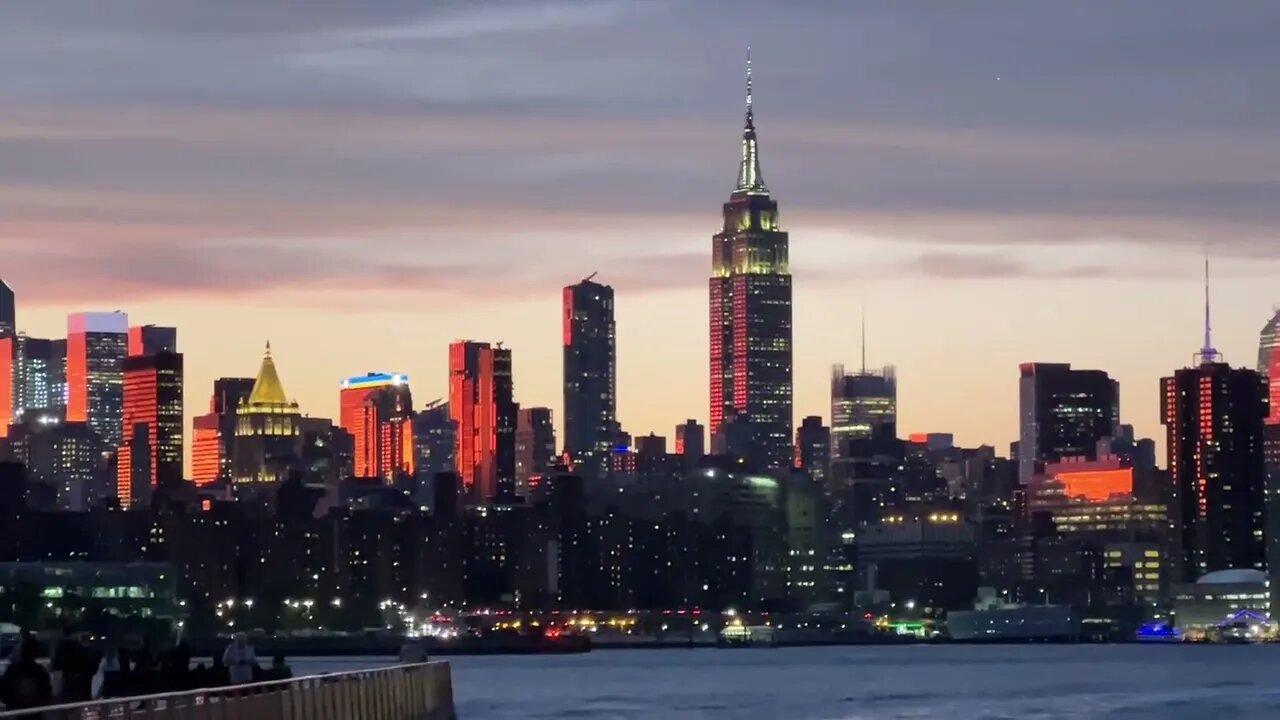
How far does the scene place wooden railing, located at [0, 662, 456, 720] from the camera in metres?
31.2

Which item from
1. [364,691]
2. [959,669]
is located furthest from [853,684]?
[364,691]

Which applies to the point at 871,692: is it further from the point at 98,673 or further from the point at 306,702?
the point at 306,702

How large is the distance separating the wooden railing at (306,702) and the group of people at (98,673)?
3.64 feet

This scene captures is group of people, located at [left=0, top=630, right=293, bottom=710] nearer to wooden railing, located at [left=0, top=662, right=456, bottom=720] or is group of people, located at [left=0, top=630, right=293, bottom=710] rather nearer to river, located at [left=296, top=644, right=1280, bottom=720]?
wooden railing, located at [left=0, top=662, right=456, bottom=720]

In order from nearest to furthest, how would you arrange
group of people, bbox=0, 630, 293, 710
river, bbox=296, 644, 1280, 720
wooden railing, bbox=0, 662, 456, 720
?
wooden railing, bbox=0, 662, 456, 720
group of people, bbox=0, 630, 293, 710
river, bbox=296, 644, 1280, 720

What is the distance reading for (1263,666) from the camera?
19475cm

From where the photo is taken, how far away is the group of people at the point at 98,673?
107 feet

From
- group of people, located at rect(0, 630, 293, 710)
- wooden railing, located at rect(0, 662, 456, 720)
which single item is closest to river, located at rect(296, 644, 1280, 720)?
wooden railing, located at rect(0, 662, 456, 720)

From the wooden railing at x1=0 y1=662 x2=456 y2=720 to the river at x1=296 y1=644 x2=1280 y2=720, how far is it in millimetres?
18201

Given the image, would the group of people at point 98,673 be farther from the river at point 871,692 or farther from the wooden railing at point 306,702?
the river at point 871,692

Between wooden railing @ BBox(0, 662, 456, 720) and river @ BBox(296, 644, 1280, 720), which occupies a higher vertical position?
wooden railing @ BBox(0, 662, 456, 720)

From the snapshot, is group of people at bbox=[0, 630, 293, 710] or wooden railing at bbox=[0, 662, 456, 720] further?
group of people at bbox=[0, 630, 293, 710]

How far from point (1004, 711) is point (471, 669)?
9701 cm

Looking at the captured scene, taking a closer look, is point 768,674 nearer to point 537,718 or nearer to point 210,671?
point 537,718
